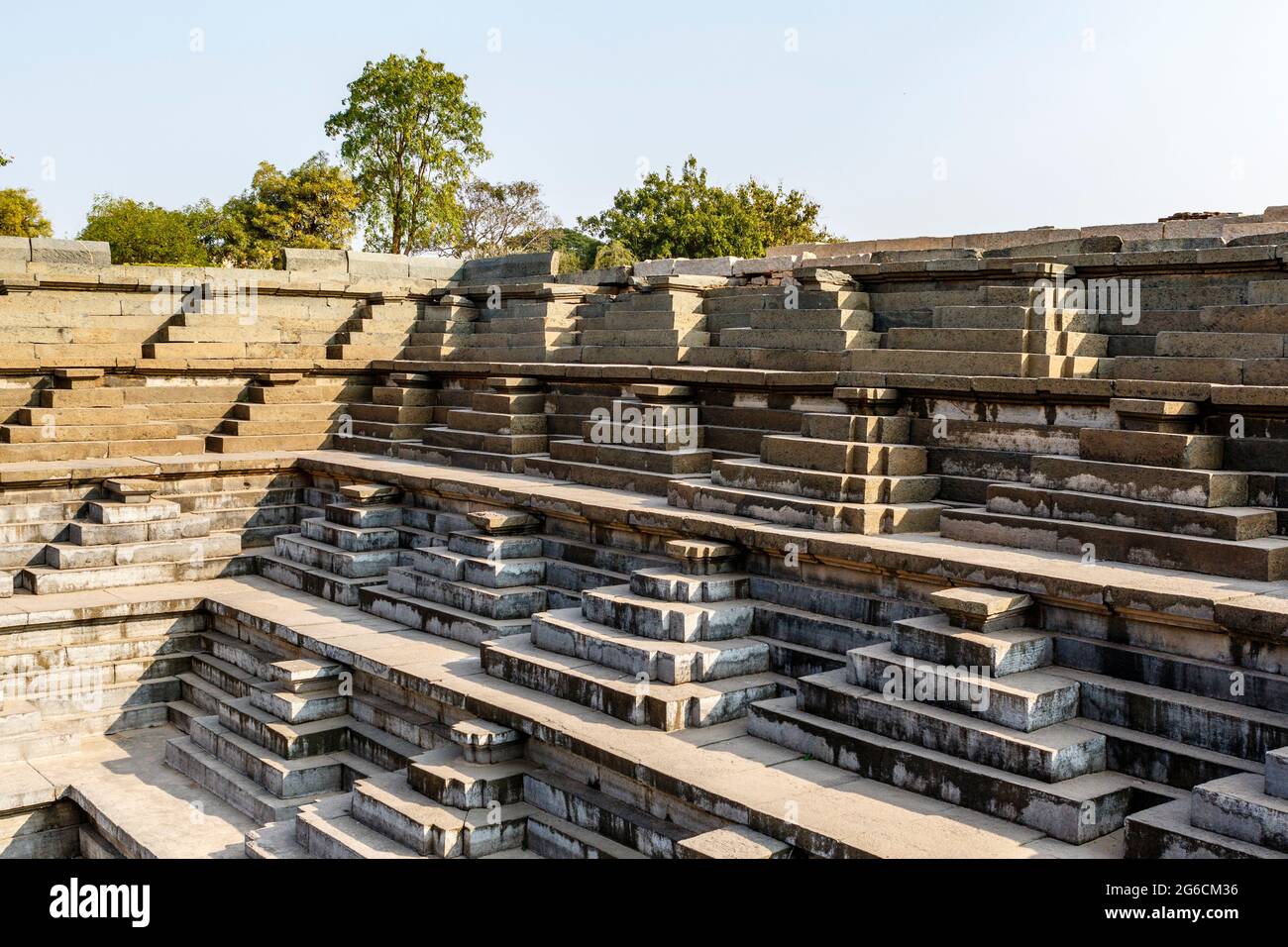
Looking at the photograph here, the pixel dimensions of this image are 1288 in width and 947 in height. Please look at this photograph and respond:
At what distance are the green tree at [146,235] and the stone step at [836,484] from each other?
23659 millimetres

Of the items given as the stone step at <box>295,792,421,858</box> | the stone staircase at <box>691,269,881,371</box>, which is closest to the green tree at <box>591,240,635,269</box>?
the stone staircase at <box>691,269,881,371</box>

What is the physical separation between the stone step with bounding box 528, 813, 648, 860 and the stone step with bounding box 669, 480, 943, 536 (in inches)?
106

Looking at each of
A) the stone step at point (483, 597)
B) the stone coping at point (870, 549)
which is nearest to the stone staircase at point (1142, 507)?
the stone coping at point (870, 549)

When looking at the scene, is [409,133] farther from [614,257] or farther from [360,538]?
[360,538]

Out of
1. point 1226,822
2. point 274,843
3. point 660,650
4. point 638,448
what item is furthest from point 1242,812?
point 638,448

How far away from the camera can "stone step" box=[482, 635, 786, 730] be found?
659 centimetres

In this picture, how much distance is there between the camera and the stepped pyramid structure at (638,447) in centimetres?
996

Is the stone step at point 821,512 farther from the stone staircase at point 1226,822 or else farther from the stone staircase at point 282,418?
the stone staircase at point 282,418

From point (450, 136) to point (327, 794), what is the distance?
1924cm

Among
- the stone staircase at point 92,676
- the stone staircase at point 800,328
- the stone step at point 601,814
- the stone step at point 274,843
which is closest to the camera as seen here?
the stone step at point 601,814

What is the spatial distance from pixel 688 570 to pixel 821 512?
3.05 ft

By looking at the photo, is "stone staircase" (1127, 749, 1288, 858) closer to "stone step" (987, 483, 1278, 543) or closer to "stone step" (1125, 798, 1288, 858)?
"stone step" (1125, 798, 1288, 858)

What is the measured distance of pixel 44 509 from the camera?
36.3 ft
